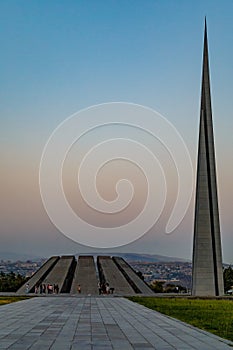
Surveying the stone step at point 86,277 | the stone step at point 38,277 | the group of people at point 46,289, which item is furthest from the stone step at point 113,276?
the stone step at point 38,277

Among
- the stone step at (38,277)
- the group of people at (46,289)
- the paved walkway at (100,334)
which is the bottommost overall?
the paved walkway at (100,334)

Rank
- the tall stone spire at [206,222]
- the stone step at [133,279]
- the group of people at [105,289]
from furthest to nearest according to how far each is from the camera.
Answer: the stone step at [133,279]
the group of people at [105,289]
the tall stone spire at [206,222]

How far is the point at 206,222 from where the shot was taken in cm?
2789

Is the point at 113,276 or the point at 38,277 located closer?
the point at 113,276

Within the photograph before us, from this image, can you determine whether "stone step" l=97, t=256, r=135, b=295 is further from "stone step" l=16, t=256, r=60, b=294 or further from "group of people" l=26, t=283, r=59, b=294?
"stone step" l=16, t=256, r=60, b=294

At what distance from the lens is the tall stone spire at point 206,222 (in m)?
27.5

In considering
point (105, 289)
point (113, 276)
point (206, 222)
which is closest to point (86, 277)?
point (113, 276)

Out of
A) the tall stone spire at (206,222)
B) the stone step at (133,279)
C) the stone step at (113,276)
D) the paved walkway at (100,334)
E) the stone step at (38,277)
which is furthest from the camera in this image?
the stone step at (38,277)

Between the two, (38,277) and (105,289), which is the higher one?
(38,277)

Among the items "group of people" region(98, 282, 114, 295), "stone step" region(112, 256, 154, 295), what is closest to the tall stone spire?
"stone step" region(112, 256, 154, 295)

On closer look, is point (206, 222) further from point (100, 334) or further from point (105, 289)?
point (100, 334)

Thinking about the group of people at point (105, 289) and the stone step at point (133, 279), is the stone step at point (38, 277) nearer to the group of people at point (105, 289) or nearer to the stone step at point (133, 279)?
the group of people at point (105, 289)

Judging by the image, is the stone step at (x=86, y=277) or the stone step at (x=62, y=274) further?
the stone step at (x=62, y=274)

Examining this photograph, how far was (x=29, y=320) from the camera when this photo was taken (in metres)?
11.7
